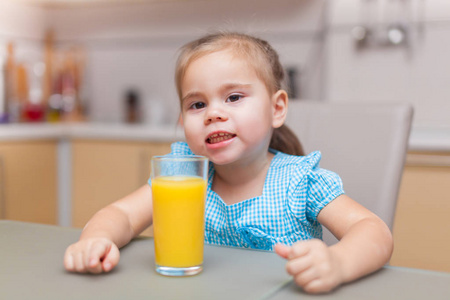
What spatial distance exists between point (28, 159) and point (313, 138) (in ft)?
5.52

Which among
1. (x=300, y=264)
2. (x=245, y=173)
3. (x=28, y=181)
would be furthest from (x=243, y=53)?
(x=28, y=181)

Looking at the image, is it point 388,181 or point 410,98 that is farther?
point 410,98

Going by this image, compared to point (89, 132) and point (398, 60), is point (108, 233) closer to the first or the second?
point (89, 132)

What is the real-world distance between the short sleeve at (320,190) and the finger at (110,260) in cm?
39

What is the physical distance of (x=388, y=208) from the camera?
45.9 inches

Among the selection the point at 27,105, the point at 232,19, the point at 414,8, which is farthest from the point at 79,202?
the point at 414,8

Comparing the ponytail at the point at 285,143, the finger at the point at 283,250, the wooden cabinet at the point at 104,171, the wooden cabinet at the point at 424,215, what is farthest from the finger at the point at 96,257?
the wooden cabinet at the point at 104,171

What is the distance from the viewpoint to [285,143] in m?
Answer: 1.22

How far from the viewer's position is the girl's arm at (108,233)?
66 centimetres

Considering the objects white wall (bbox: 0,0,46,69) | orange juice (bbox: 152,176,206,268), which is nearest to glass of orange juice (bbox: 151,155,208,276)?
orange juice (bbox: 152,176,206,268)

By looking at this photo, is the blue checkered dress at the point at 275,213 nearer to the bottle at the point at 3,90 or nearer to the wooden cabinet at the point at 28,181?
the wooden cabinet at the point at 28,181

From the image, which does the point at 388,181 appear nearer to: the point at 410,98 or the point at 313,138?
the point at 313,138

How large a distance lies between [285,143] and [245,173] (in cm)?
20

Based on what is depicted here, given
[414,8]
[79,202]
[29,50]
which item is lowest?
[79,202]
